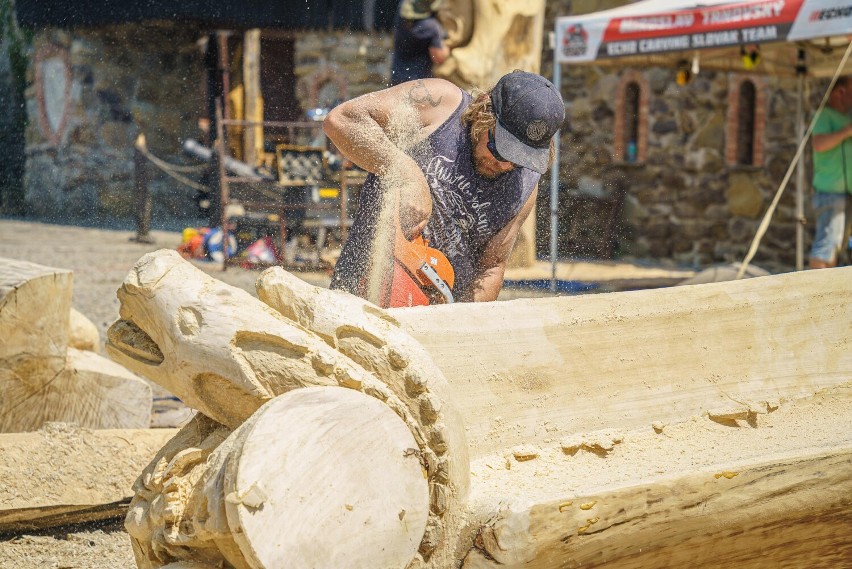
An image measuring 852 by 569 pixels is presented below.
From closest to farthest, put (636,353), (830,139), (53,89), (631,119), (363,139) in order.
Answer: (636,353)
(363,139)
(830,139)
(631,119)
(53,89)

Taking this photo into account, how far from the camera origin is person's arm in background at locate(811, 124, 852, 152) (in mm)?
7164

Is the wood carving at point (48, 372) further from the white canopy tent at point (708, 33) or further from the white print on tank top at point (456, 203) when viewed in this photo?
the white canopy tent at point (708, 33)

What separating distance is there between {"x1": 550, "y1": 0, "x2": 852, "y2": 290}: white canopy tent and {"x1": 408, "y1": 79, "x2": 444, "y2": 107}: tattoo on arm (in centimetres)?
366

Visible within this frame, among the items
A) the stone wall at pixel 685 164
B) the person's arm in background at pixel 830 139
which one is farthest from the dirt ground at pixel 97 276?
the person's arm in background at pixel 830 139

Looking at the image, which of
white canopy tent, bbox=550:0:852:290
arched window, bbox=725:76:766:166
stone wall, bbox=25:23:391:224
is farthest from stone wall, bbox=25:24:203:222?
white canopy tent, bbox=550:0:852:290

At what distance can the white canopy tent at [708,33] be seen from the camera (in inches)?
253

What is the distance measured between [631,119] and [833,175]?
3.98 m

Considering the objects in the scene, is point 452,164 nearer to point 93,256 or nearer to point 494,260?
point 494,260

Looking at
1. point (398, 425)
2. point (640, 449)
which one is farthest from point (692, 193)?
point (398, 425)

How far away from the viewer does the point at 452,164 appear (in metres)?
3.14

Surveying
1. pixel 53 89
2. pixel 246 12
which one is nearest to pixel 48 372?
pixel 246 12

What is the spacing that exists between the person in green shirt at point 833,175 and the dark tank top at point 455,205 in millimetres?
4639

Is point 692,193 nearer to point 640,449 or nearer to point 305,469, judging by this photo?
point 640,449

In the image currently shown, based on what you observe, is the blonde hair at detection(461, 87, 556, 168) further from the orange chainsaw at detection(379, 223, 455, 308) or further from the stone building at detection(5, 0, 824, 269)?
the stone building at detection(5, 0, 824, 269)
